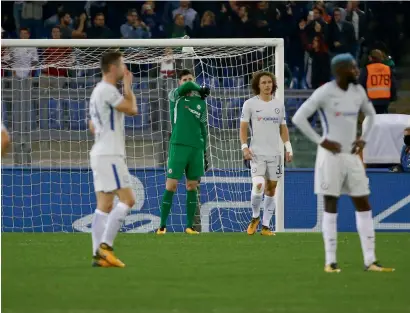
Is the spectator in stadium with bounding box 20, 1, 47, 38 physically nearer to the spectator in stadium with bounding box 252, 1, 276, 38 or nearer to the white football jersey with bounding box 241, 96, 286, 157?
the spectator in stadium with bounding box 252, 1, 276, 38

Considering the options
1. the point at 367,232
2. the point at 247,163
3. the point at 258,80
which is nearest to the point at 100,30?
the point at 247,163

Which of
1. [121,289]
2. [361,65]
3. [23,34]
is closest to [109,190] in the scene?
[121,289]

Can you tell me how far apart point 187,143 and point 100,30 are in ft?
22.8

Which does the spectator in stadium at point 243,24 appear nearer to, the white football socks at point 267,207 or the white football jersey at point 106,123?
the white football socks at point 267,207

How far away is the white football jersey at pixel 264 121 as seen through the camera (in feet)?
51.4

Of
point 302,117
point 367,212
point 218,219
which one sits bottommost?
point 218,219

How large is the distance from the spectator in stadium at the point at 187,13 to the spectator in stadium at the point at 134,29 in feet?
2.33

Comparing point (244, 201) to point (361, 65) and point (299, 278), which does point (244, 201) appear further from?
point (299, 278)

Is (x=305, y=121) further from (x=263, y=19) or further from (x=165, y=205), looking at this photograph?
(x=263, y=19)

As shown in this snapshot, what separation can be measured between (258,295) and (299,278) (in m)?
1.26

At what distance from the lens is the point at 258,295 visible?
9.23 meters

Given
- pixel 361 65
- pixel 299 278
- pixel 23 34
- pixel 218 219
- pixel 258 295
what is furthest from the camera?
pixel 361 65

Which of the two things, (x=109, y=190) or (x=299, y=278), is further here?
(x=109, y=190)

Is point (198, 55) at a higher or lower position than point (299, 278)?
higher
